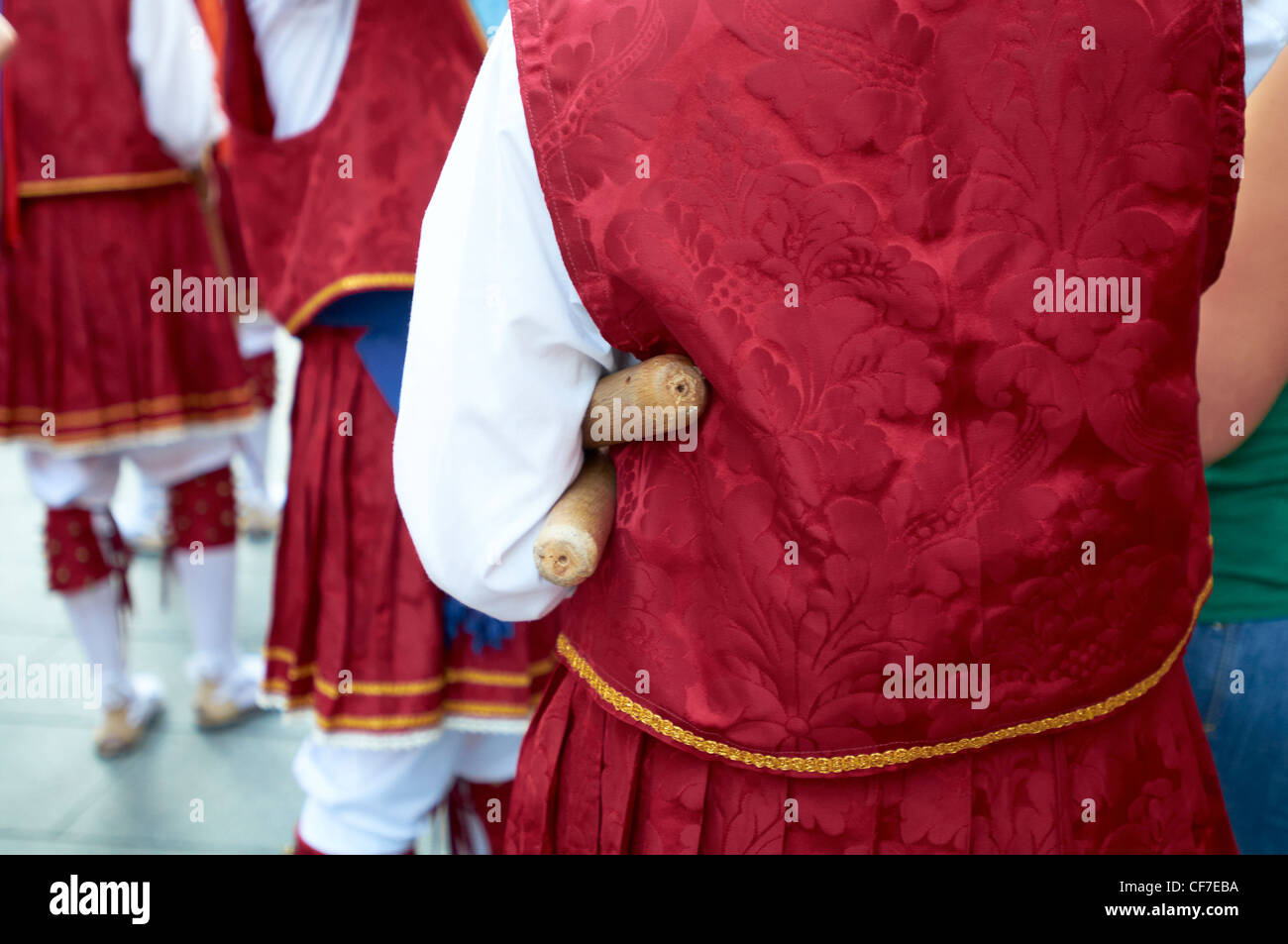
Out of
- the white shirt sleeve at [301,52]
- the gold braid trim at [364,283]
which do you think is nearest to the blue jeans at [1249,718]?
the gold braid trim at [364,283]

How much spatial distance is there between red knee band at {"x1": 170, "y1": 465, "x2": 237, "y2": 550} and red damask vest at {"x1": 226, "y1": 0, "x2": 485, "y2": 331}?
112 centimetres

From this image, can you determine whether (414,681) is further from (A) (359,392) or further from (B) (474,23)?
(B) (474,23)

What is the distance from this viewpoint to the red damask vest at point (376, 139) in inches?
52.2

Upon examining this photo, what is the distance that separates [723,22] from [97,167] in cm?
184

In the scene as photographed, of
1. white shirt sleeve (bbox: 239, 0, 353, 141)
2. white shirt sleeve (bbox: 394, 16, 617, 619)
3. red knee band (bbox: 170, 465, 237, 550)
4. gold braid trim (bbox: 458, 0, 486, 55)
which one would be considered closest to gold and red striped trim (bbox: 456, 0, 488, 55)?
gold braid trim (bbox: 458, 0, 486, 55)

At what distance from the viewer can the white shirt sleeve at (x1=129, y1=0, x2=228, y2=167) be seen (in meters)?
2.05

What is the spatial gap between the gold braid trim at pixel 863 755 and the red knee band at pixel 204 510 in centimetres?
178

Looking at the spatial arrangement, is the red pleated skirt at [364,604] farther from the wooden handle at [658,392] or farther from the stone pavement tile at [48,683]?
the stone pavement tile at [48,683]

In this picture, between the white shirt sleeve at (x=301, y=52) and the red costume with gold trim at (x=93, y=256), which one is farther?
the red costume with gold trim at (x=93, y=256)

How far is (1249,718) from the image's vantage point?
110cm

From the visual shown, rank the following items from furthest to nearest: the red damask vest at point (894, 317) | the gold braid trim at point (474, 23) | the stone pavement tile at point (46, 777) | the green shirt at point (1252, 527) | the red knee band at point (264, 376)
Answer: the red knee band at point (264, 376) → the stone pavement tile at point (46, 777) → the gold braid trim at point (474, 23) → the green shirt at point (1252, 527) → the red damask vest at point (894, 317)

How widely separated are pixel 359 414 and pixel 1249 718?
1.15 m
